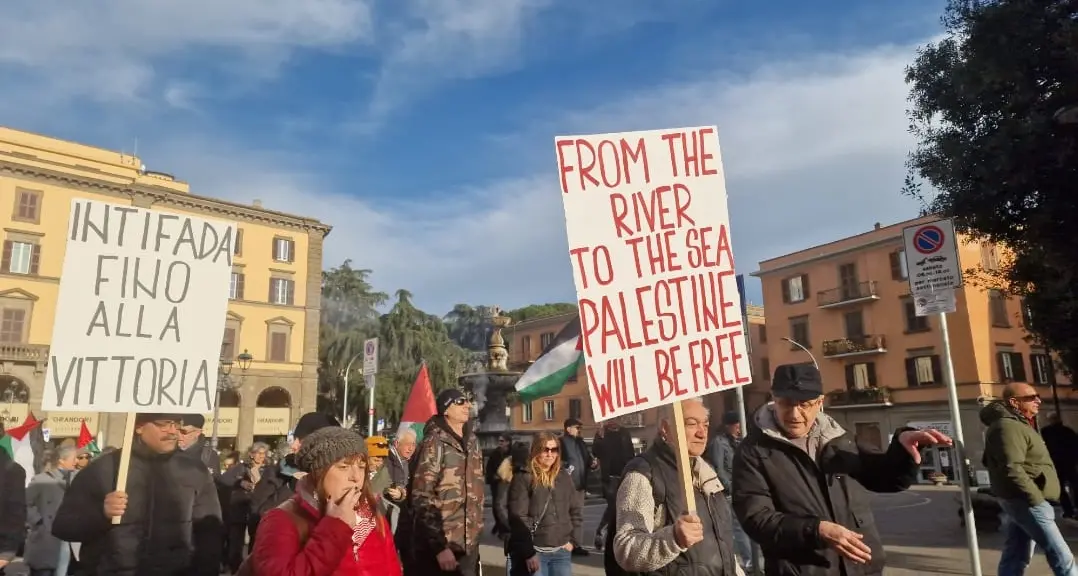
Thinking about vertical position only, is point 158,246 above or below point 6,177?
below

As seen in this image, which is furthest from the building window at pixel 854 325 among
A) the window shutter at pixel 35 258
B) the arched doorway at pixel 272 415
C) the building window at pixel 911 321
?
the window shutter at pixel 35 258

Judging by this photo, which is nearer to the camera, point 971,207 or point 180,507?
point 180,507

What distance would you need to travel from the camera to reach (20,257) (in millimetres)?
39531

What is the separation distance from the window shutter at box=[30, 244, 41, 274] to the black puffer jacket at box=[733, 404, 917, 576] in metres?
45.4

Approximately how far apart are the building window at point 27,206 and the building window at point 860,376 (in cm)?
4407

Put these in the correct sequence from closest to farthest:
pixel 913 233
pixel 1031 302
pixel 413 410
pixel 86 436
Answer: pixel 913 233 → pixel 413 410 → pixel 1031 302 → pixel 86 436

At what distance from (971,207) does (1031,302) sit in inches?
107

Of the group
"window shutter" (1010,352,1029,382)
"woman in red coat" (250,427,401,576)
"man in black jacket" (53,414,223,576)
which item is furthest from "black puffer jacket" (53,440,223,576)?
"window shutter" (1010,352,1029,382)

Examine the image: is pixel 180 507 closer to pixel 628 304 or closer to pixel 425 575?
pixel 425 575

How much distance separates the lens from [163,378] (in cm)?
447

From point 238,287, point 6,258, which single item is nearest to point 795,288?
point 238,287

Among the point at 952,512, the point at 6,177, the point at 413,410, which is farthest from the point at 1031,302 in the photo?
the point at 6,177

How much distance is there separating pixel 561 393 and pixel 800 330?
21326mm

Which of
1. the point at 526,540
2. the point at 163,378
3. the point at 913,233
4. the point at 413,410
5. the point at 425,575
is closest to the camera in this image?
the point at 163,378
